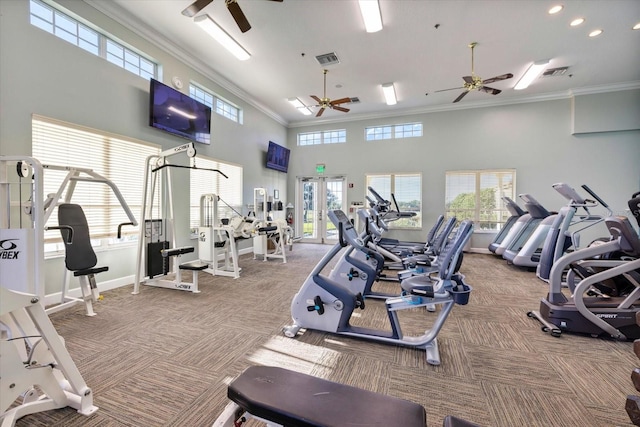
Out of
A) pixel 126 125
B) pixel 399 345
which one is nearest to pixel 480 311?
pixel 399 345

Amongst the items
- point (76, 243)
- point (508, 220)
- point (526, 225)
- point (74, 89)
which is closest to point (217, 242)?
point (76, 243)

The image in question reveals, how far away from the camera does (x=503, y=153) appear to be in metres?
7.39

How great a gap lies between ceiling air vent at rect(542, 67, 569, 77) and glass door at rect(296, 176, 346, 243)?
5.54 m

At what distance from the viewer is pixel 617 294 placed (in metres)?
3.29

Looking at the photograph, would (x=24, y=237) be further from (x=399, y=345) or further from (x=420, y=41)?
(x=420, y=41)

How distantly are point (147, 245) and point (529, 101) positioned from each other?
368 inches

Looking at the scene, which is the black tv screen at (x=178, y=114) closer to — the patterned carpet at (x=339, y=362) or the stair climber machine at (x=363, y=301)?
the patterned carpet at (x=339, y=362)

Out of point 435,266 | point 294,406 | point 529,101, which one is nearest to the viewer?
point 294,406

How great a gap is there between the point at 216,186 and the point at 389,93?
4818 millimetres

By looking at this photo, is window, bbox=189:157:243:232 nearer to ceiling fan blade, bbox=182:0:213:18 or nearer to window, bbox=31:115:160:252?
window, bbox=31:115:160:252

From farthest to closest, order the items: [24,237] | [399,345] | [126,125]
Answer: [126,125]
[399,345]
[24,237]

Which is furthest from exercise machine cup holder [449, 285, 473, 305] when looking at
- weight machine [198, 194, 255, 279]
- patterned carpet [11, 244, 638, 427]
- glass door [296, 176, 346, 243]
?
glass door [296, 176, 346, 243]

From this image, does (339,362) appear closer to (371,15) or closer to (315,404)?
(315,404)

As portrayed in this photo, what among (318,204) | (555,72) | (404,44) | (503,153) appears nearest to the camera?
(404,44)
